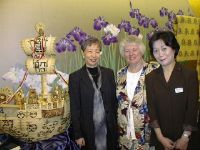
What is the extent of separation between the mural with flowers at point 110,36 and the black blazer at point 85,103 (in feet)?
1.32

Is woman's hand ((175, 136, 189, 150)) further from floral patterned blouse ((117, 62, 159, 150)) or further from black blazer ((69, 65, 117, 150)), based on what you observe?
black blazer ((69, 65, 117, 150))

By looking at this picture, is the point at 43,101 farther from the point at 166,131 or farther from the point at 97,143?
the point at 166,131

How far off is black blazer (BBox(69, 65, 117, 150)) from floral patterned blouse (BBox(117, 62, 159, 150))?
0.08 meters

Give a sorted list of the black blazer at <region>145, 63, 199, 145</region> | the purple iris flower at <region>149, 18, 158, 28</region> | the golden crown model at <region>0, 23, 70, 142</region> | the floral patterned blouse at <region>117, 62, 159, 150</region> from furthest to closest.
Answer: the purple iris flower at <region>149, 18, 158, 28</region> < the floral patterned blouse at <region>117, 62, 159, 150</region> < the golden crown model at <region>0, 23, 70, 142</region> < the black blazer at <region>145, 63, 199, 145</region>

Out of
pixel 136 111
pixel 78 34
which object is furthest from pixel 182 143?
pixel 78 34

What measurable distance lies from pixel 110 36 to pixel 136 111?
110cm

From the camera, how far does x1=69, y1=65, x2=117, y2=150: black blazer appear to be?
238cm

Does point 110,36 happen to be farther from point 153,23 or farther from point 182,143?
point 182,143

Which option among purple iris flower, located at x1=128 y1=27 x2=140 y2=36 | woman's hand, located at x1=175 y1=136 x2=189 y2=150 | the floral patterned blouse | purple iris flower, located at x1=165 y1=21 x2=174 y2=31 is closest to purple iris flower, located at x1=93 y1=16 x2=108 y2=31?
purple iris flower, located at x1=128 y1=27 x2=140 y2=36

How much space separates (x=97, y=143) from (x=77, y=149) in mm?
174

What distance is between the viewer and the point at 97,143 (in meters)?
2.46

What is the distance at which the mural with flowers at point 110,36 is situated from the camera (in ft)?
9.14

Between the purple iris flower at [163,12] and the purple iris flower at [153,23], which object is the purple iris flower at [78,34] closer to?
the purple iris flower at [153,23]

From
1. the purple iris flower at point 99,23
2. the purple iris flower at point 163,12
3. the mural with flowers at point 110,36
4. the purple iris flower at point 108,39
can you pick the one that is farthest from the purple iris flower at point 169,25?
the purple iris flower at point 99,23
